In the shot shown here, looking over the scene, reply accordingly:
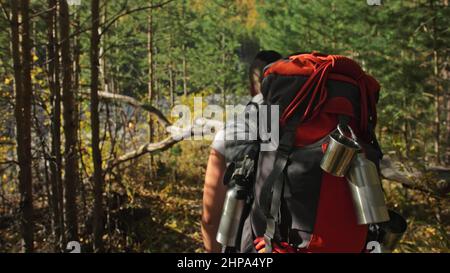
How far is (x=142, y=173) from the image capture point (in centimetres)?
1116

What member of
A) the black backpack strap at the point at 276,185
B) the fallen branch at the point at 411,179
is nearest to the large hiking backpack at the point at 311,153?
the black backpack strap at the point at 276,185

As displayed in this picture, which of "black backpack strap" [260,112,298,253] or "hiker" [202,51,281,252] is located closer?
"black backpack strap" [260,112,298,253]

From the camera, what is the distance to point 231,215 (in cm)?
186

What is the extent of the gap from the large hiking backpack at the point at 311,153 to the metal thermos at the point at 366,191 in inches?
2.1

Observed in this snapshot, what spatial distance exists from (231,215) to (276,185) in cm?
34

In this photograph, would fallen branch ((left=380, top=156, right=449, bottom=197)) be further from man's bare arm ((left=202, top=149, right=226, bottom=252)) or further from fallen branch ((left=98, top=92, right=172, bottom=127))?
man's bare arm ((left=202, top=149, right=226, bottom=252))

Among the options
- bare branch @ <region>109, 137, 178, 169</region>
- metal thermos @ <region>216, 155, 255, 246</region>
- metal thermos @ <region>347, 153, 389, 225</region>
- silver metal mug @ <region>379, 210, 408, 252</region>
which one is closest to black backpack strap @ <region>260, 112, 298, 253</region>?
metal thermos @ <region>216, 155, 255, 246</region>

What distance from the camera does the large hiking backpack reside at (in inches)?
63.0

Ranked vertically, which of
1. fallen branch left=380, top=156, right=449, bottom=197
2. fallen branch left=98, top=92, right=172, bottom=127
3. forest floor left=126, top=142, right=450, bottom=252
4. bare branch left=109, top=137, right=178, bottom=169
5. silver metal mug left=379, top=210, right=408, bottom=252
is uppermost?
fallen branch left=98, top=92, right=172, bottom=127

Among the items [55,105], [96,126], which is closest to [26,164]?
[55,105]

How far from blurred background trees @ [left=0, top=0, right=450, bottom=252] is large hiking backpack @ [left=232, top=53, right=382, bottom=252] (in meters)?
2.10

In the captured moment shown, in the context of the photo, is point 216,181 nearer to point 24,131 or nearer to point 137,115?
point 24,131
